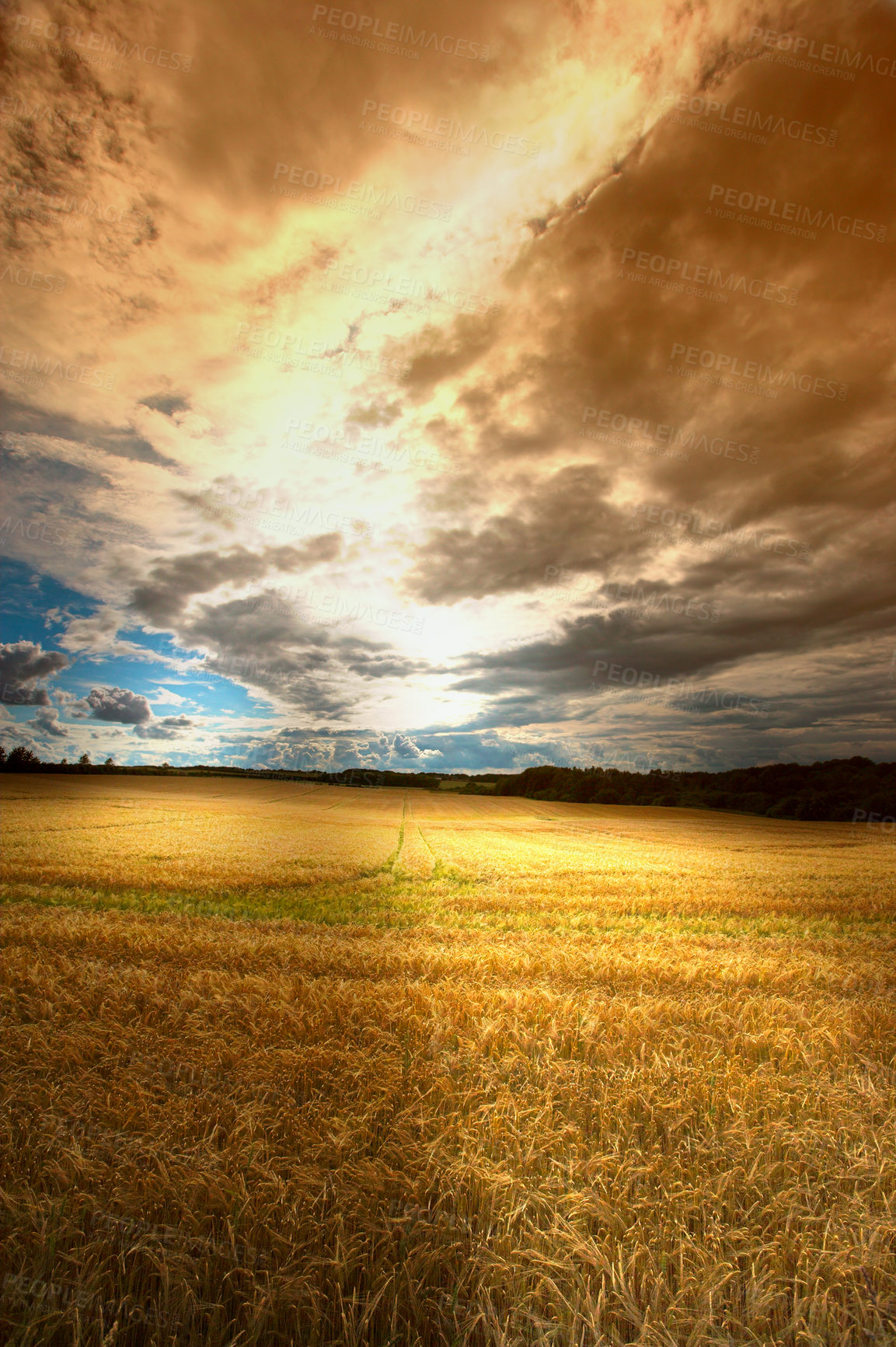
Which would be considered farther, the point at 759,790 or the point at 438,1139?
the point at 759,790

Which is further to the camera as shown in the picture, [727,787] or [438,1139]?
[727,787]

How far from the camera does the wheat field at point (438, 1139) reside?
8.52ft

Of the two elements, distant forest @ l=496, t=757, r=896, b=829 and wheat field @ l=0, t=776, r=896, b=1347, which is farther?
distant forest @ l=496, t=757, r=896, b=829

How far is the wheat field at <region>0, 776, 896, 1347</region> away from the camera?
2.60 m

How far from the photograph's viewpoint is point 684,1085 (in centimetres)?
448

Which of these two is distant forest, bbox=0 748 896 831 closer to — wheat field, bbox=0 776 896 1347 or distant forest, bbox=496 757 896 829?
distant forest, bbox=496 757 896 829

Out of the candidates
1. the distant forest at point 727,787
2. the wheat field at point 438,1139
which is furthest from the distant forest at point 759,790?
the wheat field at point 438,1139

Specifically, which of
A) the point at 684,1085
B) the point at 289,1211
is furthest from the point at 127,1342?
the point at 684,1085

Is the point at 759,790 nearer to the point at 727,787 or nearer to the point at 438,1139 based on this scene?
the point at 727,787

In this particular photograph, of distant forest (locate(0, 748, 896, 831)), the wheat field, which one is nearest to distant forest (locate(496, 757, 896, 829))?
distant forest (locate(0, 748, 896, 831))

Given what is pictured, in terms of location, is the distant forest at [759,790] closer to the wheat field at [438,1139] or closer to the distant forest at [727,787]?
the distant forest at [727,787]

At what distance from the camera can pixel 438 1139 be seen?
3633mm

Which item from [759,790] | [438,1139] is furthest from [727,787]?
[438,1139]

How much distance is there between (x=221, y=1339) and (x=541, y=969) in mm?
5968
